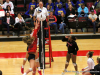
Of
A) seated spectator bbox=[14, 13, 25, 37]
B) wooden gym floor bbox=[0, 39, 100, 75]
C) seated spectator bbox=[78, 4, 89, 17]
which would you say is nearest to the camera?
wooden gym floor bbox=[0, 39, 100, 75]

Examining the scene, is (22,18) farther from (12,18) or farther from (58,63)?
(58,63)

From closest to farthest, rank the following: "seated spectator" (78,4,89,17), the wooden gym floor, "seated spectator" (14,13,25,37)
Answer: the wooden gym floor → "seated spectator" (14,13,25,37) → "seated spectator" (78,4,89,17)

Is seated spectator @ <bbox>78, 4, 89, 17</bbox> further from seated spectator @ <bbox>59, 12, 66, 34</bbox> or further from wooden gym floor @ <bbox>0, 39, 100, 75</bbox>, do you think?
wooden gym floor @ <bbox>0, 39, 100, 75</bbox>

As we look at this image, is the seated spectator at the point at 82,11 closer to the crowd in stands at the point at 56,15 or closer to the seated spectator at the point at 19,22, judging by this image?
the crowd in stands at the point at 56,15

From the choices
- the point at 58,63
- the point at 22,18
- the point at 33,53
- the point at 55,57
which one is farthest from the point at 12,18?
the point at 33,53

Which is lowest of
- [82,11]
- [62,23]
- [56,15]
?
[62,23]

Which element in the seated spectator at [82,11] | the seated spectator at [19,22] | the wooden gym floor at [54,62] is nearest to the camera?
the wooden gym floor at [54,62]

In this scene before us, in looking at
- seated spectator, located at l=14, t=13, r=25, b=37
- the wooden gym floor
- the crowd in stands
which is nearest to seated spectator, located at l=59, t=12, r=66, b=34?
the crowd in stands

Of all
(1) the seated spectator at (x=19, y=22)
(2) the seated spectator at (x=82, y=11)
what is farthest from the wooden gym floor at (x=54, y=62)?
(2) the seated spectator at (x=82, y=11)

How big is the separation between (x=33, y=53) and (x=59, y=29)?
6426mm

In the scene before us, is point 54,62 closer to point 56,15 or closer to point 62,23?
point 62,23

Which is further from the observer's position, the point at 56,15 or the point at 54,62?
the point at 56,15

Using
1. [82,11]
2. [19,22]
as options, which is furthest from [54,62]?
[82,11]

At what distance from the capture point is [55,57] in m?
8.64
